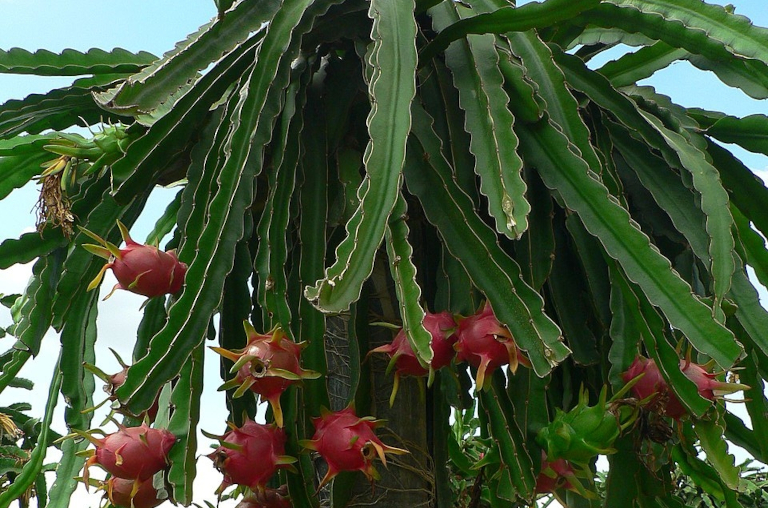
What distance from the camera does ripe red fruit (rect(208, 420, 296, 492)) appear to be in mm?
957

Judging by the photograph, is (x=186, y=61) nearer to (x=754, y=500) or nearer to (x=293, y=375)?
(x=293, y=375)

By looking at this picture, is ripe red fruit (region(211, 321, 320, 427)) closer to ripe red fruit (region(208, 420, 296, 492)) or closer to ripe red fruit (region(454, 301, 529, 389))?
ripe red fruit (region(208, 420, 296, 492))

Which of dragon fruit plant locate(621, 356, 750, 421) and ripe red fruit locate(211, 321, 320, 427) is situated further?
dragon fruit plant locate(621, 356, 750, 421)

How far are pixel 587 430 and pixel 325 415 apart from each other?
1.01 ft

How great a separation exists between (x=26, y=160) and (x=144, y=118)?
32 cm

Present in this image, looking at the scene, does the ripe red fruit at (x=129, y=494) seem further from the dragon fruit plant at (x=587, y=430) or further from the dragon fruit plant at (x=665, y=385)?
Answer: the dragon fruit plant at (x=665, y=385)

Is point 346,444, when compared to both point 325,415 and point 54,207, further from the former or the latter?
point 54,207

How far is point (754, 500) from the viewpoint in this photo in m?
→ 3.04

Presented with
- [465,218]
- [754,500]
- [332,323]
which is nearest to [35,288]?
[332,323]

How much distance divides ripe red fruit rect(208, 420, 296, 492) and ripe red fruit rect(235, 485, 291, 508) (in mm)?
90

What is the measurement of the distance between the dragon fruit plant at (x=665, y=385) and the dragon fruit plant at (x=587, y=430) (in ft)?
0.10

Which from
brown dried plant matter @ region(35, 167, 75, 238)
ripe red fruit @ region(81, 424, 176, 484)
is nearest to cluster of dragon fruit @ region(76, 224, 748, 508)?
ripe red fruit @ region(81, 424, 176, 484)

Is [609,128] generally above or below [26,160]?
below

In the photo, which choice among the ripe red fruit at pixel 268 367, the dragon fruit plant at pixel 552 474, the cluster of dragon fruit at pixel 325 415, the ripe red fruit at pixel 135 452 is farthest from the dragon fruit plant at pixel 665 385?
the ripe red fruit at pixel 135 452
